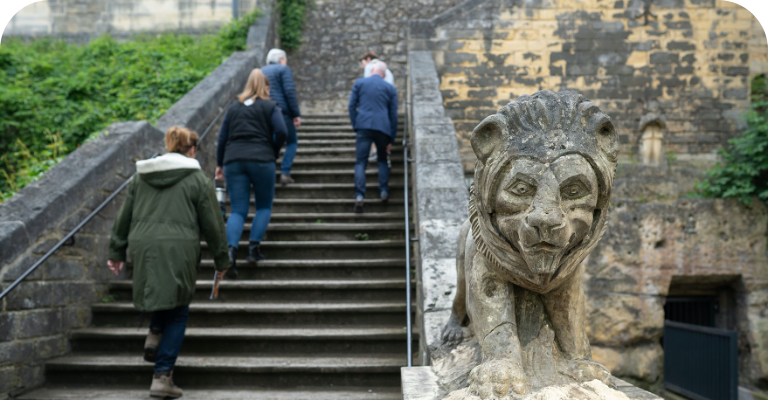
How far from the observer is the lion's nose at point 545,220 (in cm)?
Answer: 177

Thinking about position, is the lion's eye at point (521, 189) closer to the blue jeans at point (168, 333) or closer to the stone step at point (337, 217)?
the blue jeans at point (168, 333)

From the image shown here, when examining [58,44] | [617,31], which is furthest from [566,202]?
[58,44]

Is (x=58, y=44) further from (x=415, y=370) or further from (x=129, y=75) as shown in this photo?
(x=415, y=370)

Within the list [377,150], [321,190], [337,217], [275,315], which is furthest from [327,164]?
[275,315]

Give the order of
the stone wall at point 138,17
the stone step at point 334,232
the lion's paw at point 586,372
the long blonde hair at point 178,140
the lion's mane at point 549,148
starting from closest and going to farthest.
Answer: the lion's mane at point 549,148 → the lion's paw at point 586,372 → the long blonde hair at point 178,140 → the stone step at point 334,232 → the stone wall at point 138,17

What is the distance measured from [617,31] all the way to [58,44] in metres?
11.0

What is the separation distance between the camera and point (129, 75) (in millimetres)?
9289

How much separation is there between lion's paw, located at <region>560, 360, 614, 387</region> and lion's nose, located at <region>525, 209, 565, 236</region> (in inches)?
23.5

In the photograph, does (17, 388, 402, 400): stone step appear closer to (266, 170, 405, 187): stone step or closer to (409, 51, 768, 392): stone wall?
(266, 170, 405, 187): stone step

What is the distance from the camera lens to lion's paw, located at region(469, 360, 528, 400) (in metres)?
1.89

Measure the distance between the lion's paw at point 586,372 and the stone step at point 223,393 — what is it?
193 cm

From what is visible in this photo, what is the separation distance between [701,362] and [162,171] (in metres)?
7.29

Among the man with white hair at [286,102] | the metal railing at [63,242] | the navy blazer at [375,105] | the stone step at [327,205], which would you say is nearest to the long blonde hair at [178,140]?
the metal railing at [63,242]

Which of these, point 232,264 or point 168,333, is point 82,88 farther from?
point 168,333
